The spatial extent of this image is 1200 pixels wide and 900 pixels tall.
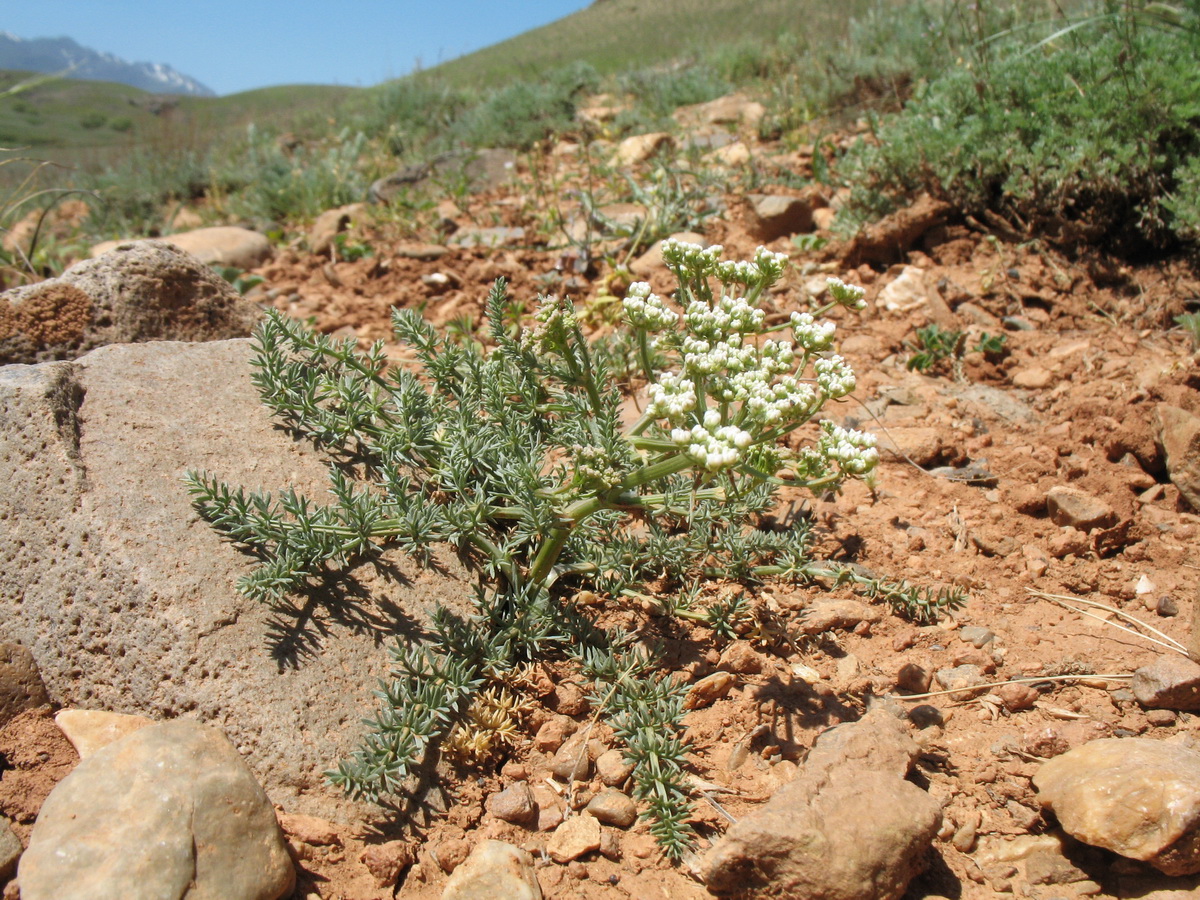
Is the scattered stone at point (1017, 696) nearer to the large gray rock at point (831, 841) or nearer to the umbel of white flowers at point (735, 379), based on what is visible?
the large gray rock at point (831, 841)

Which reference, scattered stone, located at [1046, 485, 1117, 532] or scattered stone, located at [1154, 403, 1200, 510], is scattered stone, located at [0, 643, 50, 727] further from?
scattered stone, located at [1154, 403, 1200, 510]

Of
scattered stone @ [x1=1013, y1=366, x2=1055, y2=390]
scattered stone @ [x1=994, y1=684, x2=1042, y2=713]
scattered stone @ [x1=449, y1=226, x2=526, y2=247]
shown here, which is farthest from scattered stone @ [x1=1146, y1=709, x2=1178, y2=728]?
scattered stone @ [x1=449, y1=226, x2=526, y2=247]

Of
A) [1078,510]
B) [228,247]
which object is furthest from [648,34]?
[1078,510]

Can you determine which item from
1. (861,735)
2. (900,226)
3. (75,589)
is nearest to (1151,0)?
(900,226)

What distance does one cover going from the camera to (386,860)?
87.3 inches

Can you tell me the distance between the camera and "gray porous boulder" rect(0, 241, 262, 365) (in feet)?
11.4

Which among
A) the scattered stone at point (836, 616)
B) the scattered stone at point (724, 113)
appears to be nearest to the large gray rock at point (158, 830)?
the scattered stone at point (836, 616)

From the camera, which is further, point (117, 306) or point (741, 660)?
point (117, 306)

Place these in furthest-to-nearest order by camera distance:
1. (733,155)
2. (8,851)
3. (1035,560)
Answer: (733,155) < (1035,560) < (8,851)

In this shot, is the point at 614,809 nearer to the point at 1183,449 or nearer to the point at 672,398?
the point at 672,398

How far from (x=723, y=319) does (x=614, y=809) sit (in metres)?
1.44

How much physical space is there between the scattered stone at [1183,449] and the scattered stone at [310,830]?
353cm

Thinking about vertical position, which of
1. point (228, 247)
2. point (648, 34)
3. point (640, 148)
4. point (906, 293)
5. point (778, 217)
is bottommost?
point (906, 293)

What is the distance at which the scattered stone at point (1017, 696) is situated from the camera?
8.91 feet
